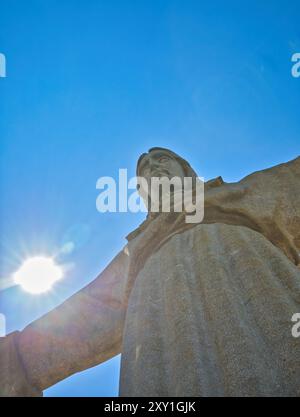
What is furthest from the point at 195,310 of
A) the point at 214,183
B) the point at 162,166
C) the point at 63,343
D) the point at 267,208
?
the point at 162,166

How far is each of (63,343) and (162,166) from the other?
328 centimetres

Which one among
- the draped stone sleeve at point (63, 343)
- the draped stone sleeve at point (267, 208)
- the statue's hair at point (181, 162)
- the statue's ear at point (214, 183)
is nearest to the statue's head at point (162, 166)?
the statue's hair at point (181, 162)

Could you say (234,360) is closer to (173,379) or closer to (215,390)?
(215,390)

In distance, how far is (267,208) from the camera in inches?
243

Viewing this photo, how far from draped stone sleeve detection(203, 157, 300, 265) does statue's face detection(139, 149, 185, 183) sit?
1769 millimetres

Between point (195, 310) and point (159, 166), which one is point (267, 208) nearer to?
point (195, 310)

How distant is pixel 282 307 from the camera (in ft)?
11.7

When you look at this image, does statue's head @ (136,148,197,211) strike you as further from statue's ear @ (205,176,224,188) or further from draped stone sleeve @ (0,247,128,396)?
draped stone sleeve @ (0,247,128,396)

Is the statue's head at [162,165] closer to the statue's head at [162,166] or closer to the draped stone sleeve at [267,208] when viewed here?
the statue's head at [162,166]

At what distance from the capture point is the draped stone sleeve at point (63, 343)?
6.59m

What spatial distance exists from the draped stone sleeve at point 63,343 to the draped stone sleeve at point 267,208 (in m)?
1.68
